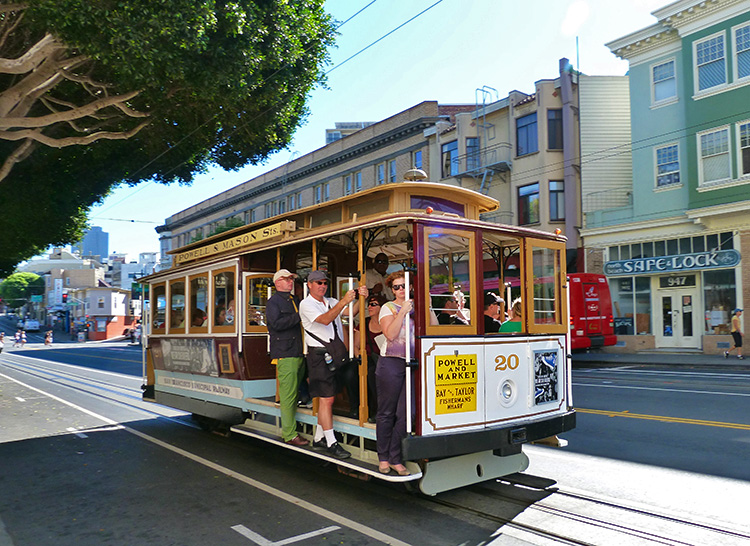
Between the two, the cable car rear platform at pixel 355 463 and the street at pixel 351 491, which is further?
the cable car rear platform at pixel 355 463

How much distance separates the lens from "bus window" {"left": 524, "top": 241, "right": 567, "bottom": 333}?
241 inches

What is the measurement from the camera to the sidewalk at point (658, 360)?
61.1 ft

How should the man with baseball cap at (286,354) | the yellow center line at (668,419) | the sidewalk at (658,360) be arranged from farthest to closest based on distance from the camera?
the sidewalk at (658,360) < the yellow center line at (668,419) < the man with baseball cap at (286,354)

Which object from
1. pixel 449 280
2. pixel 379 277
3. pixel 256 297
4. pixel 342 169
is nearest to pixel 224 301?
pixel 256 297

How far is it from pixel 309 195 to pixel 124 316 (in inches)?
1982

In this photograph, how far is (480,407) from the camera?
5480mm

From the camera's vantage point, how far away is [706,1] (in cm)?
2170

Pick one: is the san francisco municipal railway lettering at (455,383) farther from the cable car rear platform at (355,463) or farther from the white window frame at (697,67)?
the white window frame at (697,67)

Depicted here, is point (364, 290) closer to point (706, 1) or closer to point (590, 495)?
point (590, 495)

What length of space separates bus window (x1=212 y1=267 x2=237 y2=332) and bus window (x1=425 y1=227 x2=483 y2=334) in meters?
2.91

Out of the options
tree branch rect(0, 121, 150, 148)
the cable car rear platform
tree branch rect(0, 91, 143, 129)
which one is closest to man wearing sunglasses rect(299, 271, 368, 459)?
the cable car rear platform

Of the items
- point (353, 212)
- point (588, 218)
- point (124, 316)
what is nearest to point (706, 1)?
point (588, 218)

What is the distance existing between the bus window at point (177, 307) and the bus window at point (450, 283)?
4.65 metres

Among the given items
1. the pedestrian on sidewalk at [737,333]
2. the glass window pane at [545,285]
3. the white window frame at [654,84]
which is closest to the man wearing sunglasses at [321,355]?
the glass window pane at [545,285]
